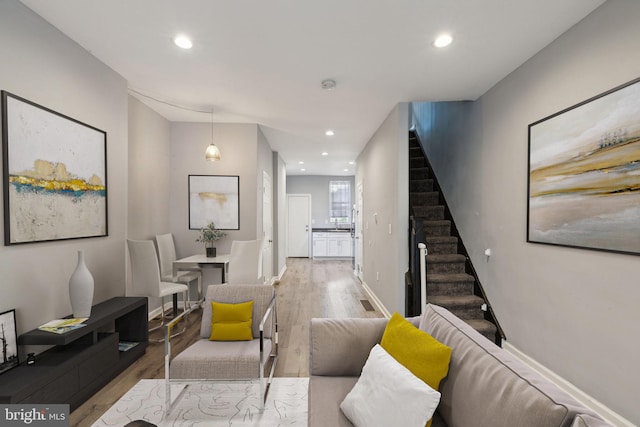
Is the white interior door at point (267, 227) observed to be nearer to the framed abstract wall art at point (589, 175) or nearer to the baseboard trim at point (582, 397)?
the baseboard trim at point (582, 397)

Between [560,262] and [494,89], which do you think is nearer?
[560,262]

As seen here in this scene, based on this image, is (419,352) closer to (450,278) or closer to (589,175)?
(589,175)

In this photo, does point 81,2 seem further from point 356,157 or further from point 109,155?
point 356,157

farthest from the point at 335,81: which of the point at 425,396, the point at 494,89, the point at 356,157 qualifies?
the point at 356,157

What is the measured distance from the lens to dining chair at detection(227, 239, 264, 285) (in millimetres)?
3670

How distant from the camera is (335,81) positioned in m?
2.92

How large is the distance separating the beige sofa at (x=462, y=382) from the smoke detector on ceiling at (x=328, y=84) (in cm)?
222

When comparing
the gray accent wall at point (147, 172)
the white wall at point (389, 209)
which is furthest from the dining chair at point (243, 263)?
the white wall at point (389, 209)

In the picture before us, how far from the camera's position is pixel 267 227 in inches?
219

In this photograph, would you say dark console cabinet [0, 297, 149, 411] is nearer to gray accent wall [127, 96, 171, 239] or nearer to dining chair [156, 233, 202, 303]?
dining chair [156, 233, 202, 303]

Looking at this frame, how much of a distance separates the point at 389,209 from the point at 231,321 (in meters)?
2.33

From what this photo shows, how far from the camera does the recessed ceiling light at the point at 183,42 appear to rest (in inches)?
87.3

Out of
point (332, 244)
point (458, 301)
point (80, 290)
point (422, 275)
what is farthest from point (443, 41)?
point (332, 244)

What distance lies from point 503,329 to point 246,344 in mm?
2481
